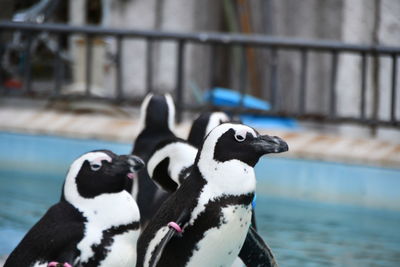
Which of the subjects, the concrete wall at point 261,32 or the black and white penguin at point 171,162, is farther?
the concrete wall at point 261,32

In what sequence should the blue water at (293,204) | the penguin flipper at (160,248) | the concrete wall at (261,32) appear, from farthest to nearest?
1. the concrete wall at (261,32)
2. the blue water at (293,204)
3. the penguin flipper at (160,248)

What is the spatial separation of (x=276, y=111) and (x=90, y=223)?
4.61m

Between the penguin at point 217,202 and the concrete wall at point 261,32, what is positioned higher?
the penguin at point 217,202

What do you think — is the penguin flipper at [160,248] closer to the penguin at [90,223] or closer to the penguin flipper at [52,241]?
the penguin at [90,223]

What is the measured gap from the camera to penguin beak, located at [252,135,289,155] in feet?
12.1

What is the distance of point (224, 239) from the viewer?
3.71 meters

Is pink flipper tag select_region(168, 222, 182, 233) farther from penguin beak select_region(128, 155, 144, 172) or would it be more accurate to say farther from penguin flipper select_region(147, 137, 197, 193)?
penguin flipper select_region(147, 137, 197, 193)

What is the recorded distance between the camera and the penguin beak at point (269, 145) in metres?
3.69

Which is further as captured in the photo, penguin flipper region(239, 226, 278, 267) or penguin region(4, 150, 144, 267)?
penguin flipper region(239, 226, 278, 267)

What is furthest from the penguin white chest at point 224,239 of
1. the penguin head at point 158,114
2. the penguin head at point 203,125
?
the penguin head at point 158,114

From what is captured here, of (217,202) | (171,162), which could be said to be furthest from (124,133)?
(217,202)

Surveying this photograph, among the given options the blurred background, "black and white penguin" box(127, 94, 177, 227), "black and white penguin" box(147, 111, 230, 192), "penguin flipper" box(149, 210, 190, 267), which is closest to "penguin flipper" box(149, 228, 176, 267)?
"penguin flipper" box(149, 210, 190, 267)

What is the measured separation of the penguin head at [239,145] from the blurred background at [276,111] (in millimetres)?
1530

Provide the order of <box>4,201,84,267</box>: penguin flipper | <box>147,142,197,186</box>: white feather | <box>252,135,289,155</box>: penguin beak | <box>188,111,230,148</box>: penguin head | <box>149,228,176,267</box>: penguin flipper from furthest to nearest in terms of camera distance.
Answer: <box>188,111,230,148</box>: penguin head, <box>147,142,197,186</box>: white feather, <box>252,135,289,155</box>: penguin beak, <box>149,228,176,267</box>: penguin flipper, <box>4,201,84,267</box>: penguin flipper
